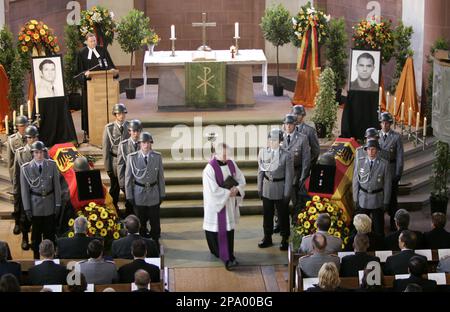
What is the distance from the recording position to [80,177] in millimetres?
14266

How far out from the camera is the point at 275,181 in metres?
14.4

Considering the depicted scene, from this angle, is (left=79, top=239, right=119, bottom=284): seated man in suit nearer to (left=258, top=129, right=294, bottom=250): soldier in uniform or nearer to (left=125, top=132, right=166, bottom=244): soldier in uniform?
(left=125, top=132, right=166, bottom=244): soldier in uniform

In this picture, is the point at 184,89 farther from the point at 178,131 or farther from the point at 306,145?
the point at 306,145

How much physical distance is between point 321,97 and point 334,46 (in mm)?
3806

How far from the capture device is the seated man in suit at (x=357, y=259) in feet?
36.4

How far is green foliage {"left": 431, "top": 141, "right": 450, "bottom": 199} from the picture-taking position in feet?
51.7

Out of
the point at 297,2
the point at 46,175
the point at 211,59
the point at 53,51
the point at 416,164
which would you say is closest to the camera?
the point at 46,175

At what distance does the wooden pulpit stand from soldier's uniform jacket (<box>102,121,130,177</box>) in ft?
7.61

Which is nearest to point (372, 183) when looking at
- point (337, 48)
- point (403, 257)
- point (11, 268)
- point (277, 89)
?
point (403, 257)

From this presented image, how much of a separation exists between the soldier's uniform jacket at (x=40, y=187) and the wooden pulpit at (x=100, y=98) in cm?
399

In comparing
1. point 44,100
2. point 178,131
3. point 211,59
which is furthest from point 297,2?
point 44,100

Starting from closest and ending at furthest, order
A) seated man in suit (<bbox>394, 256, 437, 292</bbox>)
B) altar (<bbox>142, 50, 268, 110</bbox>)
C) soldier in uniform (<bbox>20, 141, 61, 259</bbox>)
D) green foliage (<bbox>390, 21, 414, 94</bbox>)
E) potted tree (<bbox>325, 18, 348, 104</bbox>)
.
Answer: seated man in suit (<bbox>394, 256, 437, 292</bbox>), soldier in uniform (<bbox>20, 141, 61, 259</bbox>), green foliage (<bbox>390, 21, 414, 94</bbox>), altar (<bbox>142, 50, 268, 110</bbox>), potted tree (<bbox>325, 18, 348, 104</bbox>)

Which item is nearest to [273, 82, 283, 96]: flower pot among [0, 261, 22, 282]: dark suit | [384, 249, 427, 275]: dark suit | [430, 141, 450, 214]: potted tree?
[430, 141, 450, 214]: potted tree

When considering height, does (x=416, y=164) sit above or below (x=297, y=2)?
below
